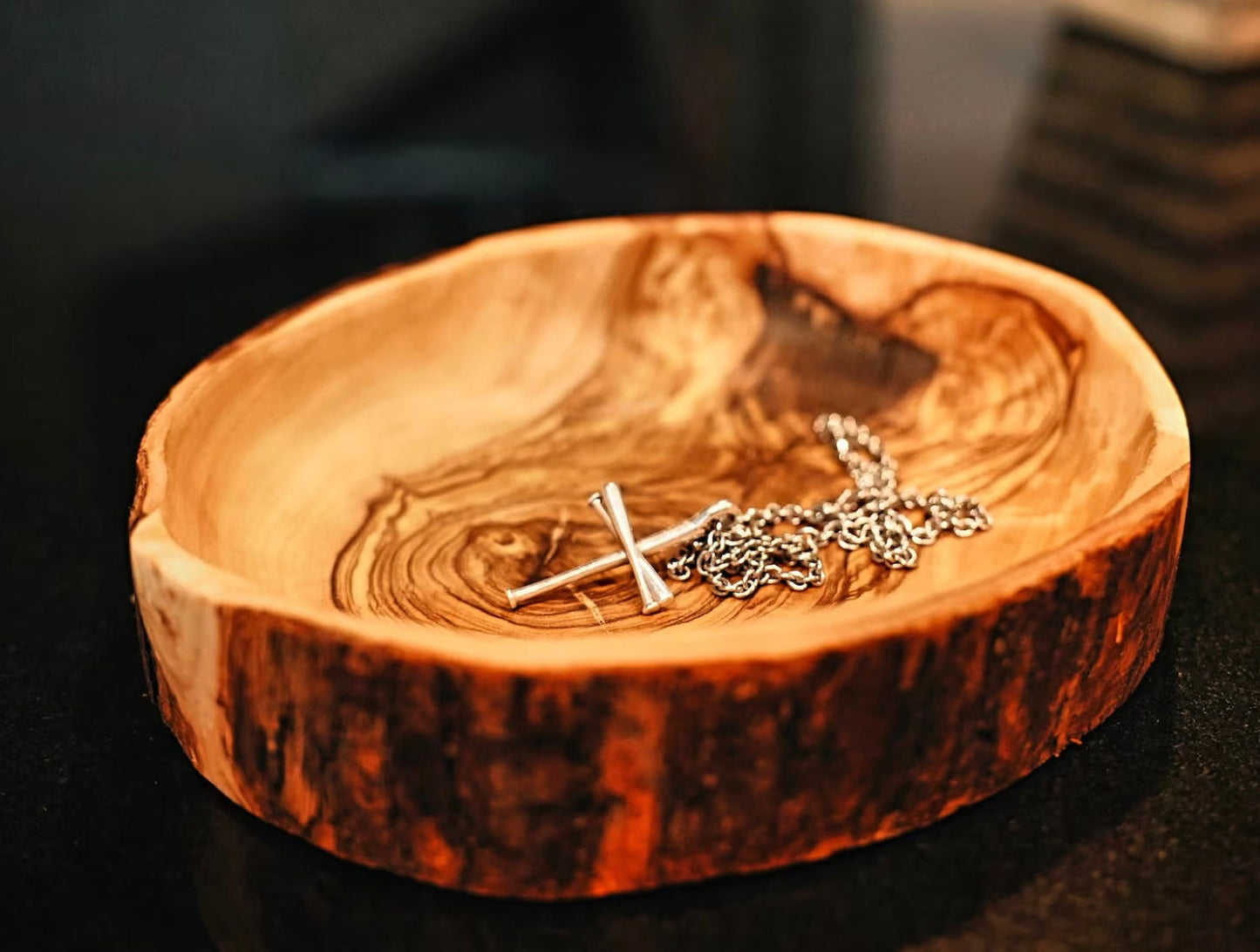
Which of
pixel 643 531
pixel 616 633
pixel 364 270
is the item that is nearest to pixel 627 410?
pixel 643 531

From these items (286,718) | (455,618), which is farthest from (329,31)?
(286,718)

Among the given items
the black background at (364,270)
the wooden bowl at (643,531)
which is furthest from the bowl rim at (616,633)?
the black background at (364,270)

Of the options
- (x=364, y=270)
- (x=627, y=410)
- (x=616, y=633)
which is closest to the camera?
(x=616, y=633)

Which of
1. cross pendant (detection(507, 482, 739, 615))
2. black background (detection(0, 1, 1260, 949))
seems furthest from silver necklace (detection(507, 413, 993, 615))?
black background (detection(0, 1, 1260, 949))

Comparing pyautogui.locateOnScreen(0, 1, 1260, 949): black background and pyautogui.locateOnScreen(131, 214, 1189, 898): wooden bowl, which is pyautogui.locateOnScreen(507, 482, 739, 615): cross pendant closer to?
pyautogui.locateOnScreen(131, 214, 1189, 898): wooden bowl

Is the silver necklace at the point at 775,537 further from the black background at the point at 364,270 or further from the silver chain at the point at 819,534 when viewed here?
the black background at the point at 364,270

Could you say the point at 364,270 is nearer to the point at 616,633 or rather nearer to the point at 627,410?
the point at 627,410
